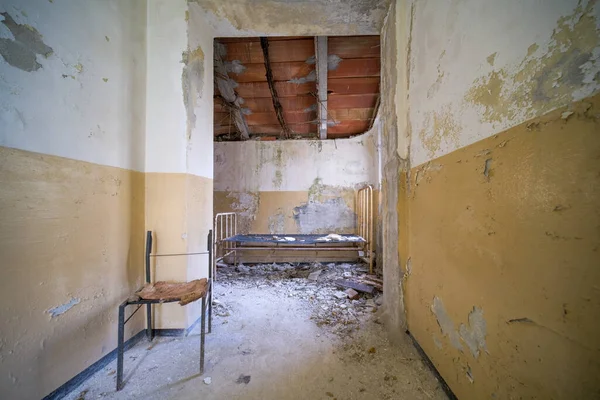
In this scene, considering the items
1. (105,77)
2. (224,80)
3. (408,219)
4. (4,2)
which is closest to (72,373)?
(105,77)

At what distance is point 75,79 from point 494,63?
2.34 meters

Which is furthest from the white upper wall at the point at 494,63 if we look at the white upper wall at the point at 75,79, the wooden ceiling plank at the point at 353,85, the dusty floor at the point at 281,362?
the white upper wall at the point at 75,79

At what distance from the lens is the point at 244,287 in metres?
3.47

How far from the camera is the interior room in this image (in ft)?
2.59

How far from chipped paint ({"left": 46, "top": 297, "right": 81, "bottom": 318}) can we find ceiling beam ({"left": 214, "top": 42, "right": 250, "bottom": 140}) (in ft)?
11.1

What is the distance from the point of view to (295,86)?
413 cm

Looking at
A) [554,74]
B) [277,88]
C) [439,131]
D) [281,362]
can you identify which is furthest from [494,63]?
[277,88]

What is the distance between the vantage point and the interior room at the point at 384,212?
2.59ft

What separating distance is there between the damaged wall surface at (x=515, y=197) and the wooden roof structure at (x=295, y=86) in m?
2.24

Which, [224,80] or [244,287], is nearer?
[244,287]

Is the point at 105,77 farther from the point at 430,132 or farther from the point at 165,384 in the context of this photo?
the point at 430,132

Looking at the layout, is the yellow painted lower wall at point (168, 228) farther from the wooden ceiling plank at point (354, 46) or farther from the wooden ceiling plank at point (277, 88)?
the wooden ceiling plank at point (354, 46)

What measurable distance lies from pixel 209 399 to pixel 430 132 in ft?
7.35

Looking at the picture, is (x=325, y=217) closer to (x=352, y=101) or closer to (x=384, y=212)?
(x=352, y=101)
